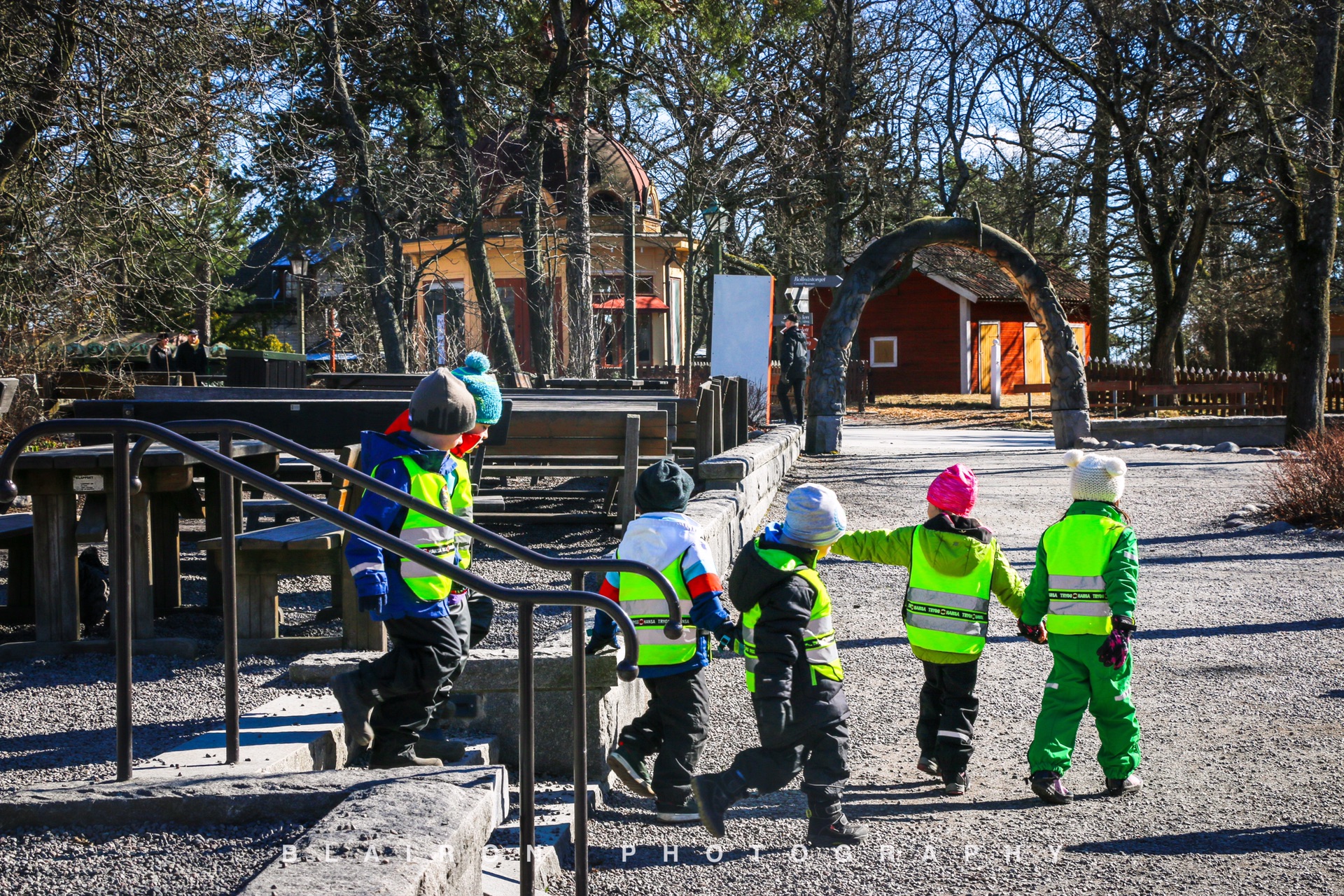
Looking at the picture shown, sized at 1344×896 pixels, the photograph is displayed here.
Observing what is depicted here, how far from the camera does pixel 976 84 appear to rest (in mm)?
22453

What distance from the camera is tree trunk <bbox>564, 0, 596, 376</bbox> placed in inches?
675

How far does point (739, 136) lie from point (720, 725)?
15148 millimetres

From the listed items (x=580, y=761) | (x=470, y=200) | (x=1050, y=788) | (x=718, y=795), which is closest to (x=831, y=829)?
(x=718, y=795)

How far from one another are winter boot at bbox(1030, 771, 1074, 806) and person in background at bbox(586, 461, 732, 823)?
1.14m

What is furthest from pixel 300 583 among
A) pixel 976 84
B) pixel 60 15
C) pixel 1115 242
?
pixel 1115 242

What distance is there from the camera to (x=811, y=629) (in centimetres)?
380

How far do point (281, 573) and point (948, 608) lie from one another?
9.59 feet

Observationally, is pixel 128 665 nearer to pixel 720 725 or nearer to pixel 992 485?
pixel 720 725

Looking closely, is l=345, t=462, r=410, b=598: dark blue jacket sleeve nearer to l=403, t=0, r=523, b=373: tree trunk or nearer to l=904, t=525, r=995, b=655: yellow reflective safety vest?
l=904, t=525, r=995, b=655: yellow reflective safety vest

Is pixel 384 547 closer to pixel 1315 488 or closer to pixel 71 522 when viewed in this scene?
pixel 71 522

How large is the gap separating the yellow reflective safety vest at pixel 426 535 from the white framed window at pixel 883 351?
35342mm

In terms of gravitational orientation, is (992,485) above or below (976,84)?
below

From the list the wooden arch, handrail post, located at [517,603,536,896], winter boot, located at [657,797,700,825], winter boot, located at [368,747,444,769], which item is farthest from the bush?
handrail post, located at [517,603,536,896]

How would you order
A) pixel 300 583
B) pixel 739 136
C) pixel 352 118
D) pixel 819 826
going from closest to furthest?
pixel 819 826 → pixel 300 583 → pixel 352 118 → pixel 739 136
